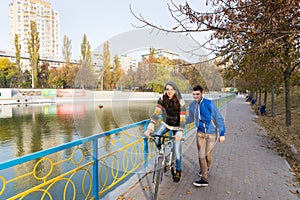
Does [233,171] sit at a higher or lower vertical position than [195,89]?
lower

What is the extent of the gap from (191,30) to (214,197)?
2545mm

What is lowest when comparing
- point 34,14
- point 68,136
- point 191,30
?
point 68,136

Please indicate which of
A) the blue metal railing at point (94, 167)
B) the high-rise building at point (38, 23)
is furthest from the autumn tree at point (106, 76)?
the high-rise building at point (38, 23)

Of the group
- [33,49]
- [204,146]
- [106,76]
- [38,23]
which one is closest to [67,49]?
[33,49]

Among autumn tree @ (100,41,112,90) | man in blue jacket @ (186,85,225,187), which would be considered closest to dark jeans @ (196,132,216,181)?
man in blue jacket @ (186,85,225,187)

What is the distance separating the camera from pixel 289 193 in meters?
3.51

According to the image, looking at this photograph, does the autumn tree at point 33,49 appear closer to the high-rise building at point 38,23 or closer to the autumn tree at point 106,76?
the autumn tree at point 106,76

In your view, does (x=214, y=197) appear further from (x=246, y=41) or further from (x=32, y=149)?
(x=32, y=149)

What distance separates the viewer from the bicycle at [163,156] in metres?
3.34

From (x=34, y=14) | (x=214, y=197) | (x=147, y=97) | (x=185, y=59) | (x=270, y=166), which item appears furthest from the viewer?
(x=34, y=14)

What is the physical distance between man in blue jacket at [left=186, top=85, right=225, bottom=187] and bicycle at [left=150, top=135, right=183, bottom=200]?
48cm

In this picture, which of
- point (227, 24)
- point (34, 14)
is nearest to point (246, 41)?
point (227, 24)

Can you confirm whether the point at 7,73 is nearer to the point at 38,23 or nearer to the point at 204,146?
the point at 204,146

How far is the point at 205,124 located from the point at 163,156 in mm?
835
